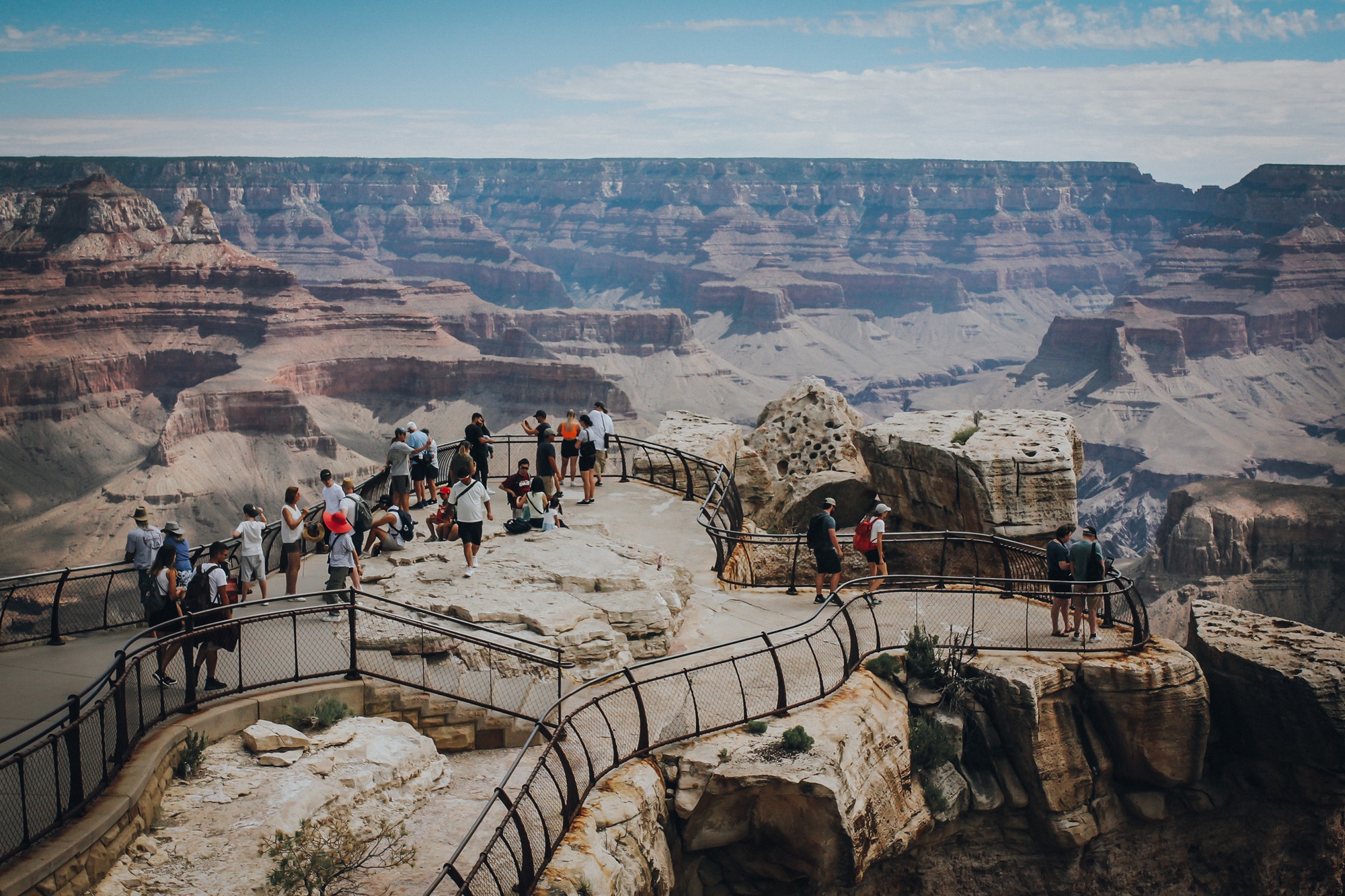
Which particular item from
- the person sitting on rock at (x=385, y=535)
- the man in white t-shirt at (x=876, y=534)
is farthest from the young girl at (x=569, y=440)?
the man in white t-shirt at (x=876, y=534)

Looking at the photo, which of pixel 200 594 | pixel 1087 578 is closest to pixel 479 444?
pixel 200 594

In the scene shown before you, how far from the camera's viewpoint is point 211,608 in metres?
11.1

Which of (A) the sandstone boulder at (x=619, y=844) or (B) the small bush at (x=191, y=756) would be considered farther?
(B) the small bush at (x=191, y=756)

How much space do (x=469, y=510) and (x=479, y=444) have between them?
175 inches

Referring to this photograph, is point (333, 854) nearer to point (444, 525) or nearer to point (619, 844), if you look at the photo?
point (619, 844)

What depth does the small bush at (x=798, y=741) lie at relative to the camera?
443 inches

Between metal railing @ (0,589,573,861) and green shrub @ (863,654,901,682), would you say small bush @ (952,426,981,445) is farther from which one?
metal railing @ (0,589,573,861)

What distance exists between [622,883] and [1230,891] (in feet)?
33.4

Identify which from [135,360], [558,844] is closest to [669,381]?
[135,360]

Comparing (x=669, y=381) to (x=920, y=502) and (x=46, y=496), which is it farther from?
(x=920, y=502)

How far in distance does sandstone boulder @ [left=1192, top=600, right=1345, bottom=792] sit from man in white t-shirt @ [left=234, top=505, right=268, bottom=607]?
1352 centimetres

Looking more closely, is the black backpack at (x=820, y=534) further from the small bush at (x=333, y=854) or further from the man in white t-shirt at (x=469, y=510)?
the small bush at (x=333, y=854)

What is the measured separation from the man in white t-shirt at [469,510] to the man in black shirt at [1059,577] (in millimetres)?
7743

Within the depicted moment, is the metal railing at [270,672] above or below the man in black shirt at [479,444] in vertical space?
below
